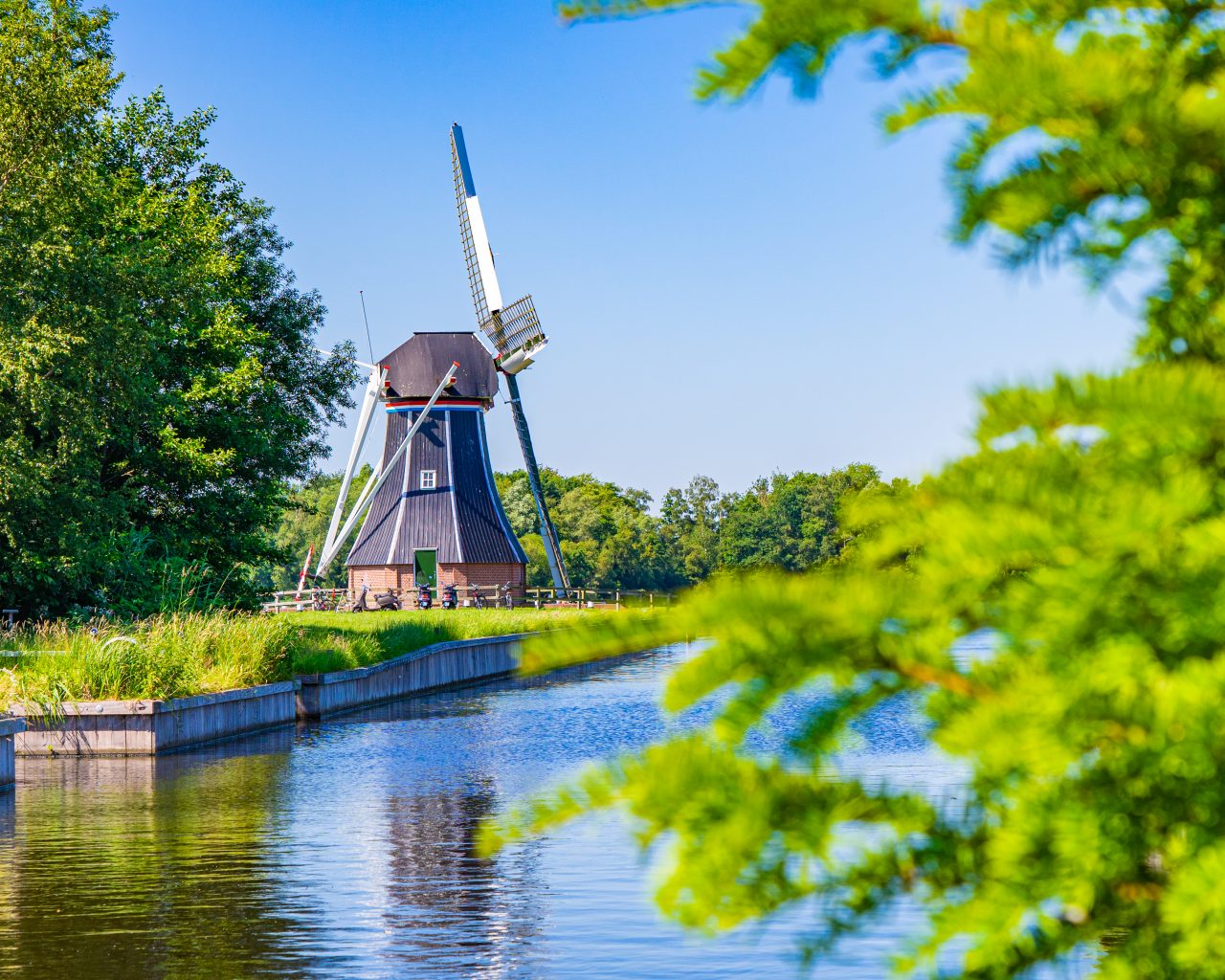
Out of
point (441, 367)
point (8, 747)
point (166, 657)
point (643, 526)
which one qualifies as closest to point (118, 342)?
point (166, 657)

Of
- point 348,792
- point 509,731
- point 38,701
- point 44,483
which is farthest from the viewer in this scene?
point 44,483

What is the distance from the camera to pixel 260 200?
3519cm

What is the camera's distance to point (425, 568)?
175 feet

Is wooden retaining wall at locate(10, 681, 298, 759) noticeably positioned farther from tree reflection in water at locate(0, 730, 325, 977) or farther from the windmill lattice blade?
the windmill lattice blade

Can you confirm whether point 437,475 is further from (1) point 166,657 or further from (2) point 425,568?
(1) point 166,657

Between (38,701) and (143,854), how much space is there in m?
6.93

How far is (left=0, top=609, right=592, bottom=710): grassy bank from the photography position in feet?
60.6

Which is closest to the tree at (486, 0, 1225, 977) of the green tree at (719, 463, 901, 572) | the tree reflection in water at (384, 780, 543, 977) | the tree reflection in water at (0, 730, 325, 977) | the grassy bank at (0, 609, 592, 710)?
the tree reflection in water at (384, 780, 543, 977)

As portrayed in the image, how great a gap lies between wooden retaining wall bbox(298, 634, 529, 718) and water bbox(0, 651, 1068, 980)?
3.19 m

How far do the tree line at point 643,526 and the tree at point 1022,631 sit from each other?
305 feet

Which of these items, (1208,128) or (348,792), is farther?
(348,792)

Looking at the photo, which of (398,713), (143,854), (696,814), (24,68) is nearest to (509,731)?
(398,713)

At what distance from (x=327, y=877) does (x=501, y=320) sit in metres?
44.3

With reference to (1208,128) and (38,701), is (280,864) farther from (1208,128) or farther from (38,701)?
(1208,128)
